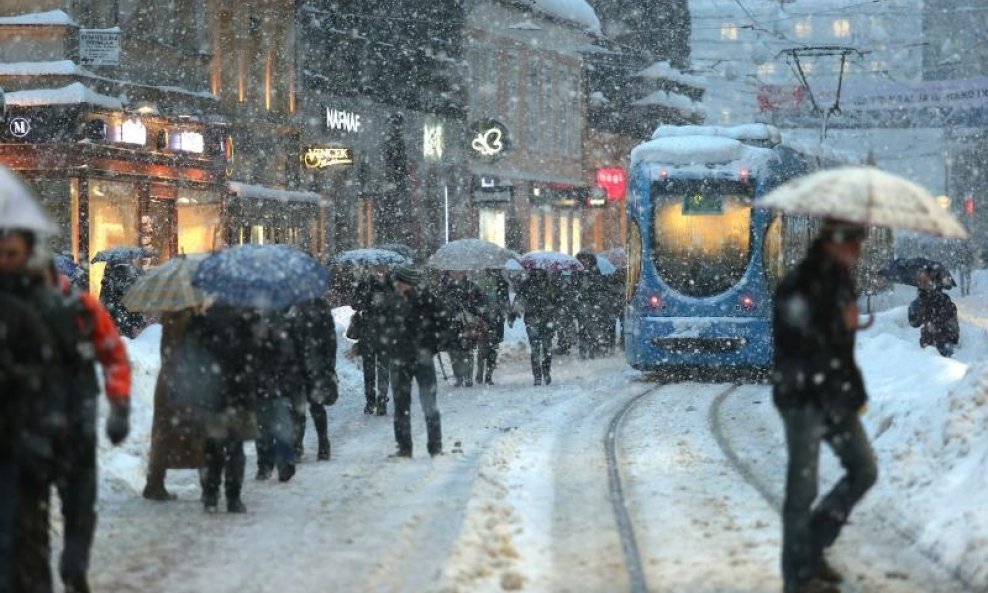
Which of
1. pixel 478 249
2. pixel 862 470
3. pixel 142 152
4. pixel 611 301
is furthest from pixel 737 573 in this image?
pixel 142 152

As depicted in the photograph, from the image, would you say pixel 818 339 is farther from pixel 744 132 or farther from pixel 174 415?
pixel 744 132

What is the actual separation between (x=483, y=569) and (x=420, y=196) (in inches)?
1457

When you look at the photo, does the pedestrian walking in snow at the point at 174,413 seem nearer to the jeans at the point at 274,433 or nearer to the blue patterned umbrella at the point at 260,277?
the blue patterned umbrella at the point at 260,277

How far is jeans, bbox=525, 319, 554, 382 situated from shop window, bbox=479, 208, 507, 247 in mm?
25731

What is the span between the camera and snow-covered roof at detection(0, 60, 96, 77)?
28.6m

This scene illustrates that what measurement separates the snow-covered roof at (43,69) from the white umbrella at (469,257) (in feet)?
27.4

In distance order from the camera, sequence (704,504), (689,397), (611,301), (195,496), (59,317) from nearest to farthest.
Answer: (59,317) < (704,504) < (195,496) < (689,397) < (611,301)

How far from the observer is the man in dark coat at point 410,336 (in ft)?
45.6

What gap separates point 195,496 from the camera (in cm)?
1240

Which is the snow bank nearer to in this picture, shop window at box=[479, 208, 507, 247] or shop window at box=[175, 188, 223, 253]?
shop window at box=[175, 188, 223, 253]

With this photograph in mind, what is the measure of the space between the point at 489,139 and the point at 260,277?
3683cm

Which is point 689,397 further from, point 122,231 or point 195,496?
point 122,231

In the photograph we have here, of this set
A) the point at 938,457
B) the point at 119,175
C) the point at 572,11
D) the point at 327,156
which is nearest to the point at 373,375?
the point at 938,457

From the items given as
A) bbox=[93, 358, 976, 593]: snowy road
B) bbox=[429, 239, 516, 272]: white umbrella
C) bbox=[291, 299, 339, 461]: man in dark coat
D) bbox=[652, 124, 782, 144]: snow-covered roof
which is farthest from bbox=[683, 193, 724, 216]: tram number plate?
bbox=[291, 299, 339, 461]: man in dark coat
